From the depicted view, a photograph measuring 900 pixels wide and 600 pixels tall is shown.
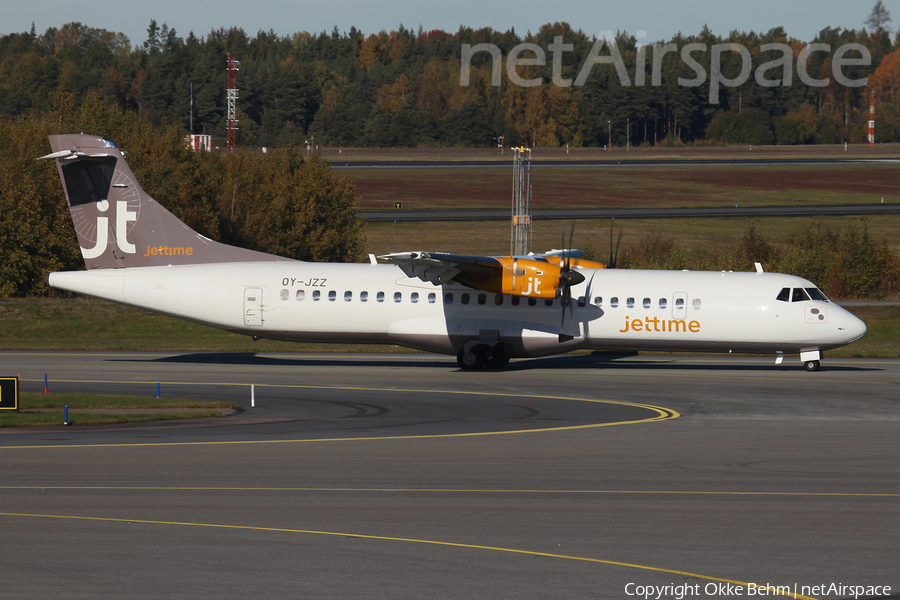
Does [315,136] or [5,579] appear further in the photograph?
[315,136]

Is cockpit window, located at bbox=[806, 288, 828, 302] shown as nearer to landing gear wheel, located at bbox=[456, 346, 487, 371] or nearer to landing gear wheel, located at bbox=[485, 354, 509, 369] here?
landing gear wheel, located at bbox=[485, 354, 509, 369]

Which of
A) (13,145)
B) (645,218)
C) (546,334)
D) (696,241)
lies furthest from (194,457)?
(645,218)

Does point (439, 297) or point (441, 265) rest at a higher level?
point (441, 265)

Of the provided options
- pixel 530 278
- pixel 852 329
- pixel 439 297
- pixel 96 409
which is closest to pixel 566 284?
pixel 530 278

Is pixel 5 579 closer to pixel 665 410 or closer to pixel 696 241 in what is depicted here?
pixel 665 410

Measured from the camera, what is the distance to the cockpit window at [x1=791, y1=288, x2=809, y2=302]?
29047mm

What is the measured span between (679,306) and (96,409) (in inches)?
A: 673

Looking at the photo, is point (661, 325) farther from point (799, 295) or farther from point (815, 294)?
point (815, 294)

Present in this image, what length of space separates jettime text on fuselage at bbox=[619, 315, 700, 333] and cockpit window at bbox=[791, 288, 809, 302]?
3.05 metres

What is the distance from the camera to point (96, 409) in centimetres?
2175

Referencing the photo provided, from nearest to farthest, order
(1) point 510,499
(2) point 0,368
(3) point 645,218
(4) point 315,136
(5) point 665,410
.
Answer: (1) point 510,499 < (5) point 665,410 < (2) point 0,368 < (3) point 645,218 < (4) point 315,136

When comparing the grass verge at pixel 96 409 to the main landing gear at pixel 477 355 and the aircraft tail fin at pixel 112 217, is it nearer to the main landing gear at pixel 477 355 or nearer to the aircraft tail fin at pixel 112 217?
the aircraft tail fin at pixel 112 217

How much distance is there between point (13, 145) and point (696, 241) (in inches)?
1781

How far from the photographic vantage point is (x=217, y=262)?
3200 centimetres
